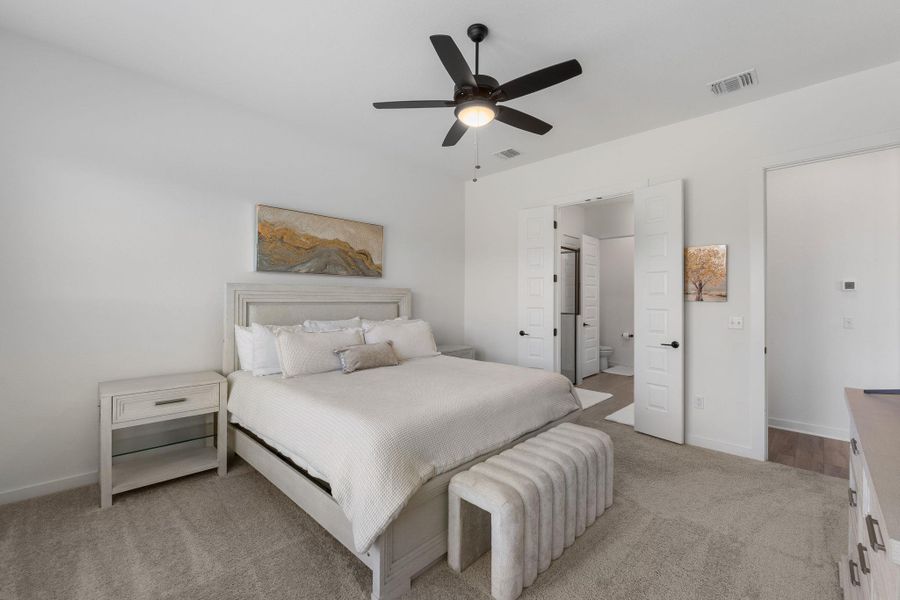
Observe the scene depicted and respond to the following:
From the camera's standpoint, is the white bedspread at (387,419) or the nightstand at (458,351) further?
the nightstand at (458,351)

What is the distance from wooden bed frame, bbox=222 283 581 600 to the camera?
173 centimetres

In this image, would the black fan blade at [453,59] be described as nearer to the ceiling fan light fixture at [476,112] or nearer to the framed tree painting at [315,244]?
the ceiling fan light fixture at [476,112]

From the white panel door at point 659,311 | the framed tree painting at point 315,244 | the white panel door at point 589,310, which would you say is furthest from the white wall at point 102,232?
the white panel door at point 589,310

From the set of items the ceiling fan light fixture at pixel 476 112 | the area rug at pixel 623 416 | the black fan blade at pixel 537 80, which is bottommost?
the area rug at pixel 623 416

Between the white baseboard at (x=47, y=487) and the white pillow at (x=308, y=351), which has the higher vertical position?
the white pillow at (x=308, y=351)

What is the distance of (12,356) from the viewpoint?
96.2 inches

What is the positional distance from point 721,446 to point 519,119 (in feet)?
10.3

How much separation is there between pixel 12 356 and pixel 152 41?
7.11 feet

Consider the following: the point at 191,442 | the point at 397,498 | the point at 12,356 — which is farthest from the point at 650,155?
the point at 12,356

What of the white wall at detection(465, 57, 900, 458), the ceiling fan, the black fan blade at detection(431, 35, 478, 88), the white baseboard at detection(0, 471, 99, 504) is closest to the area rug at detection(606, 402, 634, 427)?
the white wall at detection(465, 57, 900, 458)

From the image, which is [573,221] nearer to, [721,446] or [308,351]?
[721,446]

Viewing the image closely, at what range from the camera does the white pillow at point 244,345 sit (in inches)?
120

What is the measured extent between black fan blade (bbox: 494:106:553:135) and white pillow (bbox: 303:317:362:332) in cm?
218

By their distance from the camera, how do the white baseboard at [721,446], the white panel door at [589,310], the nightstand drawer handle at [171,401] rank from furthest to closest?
the white panel door at [589,310], the white baseboard at [721,446], the nightstand drawer handle at [171,401]
